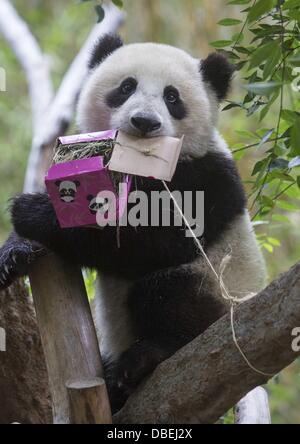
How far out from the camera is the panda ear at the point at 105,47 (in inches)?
149

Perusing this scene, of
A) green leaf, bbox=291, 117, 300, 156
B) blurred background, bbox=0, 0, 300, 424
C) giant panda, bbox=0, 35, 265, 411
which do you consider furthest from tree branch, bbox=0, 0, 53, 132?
green leaf, bbox=291, 117, 300, 156

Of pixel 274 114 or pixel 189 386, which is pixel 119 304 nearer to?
pixel 189 386

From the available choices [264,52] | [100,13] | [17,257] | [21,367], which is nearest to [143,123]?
[100,13]

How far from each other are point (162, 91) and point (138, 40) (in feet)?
11.1

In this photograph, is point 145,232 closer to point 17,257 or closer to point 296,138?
point 17,257

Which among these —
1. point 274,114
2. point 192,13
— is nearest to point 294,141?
point 192,13

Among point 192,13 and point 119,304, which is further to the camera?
point 192,13

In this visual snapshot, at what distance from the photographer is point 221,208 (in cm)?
337

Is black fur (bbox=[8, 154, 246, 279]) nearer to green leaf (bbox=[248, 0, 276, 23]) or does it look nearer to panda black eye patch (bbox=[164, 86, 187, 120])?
panda black eye patch (bbox=[164, 86, 187, 120])

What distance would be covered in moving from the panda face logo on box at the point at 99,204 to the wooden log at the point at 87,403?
2.11ft

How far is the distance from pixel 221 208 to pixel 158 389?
3.34 ft

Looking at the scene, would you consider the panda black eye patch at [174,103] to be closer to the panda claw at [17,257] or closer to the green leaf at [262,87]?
the panda claw at [17,257]
